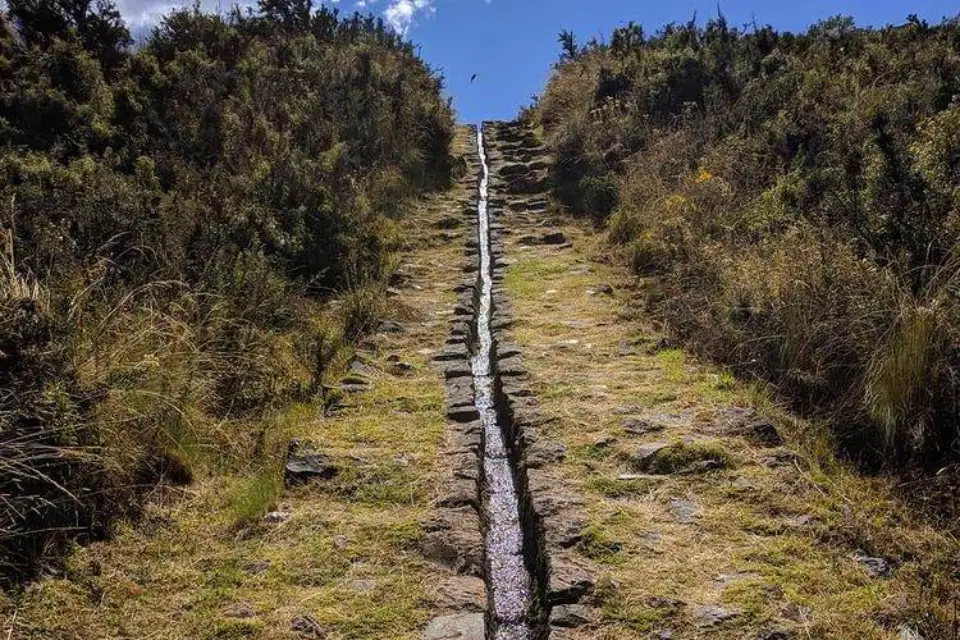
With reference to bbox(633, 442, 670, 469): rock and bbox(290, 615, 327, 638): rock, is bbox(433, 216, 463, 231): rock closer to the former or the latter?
bbox(633, 442, 670, 469): rock

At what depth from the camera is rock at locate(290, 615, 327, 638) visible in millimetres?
2875

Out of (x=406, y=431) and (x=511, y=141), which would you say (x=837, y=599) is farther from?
(x=511, y=141)

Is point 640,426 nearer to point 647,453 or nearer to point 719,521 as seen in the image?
point 647,453

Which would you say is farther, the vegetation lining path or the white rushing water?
the white rushing water

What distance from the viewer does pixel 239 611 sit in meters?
3.00

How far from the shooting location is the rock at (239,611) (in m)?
2.97

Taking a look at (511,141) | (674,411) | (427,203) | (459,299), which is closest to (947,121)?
(674,411)

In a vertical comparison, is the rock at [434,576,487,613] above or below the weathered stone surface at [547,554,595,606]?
below

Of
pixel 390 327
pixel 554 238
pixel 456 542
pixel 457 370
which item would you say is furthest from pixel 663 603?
pixel 554 238

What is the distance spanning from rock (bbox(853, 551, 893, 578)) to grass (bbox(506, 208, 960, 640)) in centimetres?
4

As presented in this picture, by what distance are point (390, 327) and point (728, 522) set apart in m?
3.88

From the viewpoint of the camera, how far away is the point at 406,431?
4715mm

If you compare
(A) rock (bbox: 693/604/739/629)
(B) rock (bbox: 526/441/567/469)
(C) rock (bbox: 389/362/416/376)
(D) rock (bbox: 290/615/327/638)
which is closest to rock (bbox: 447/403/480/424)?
(B) rock (bbox: 526/441/567/469)

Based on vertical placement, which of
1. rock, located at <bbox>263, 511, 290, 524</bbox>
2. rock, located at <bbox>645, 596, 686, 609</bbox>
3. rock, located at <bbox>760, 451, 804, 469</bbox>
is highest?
rock, located at <bbox>760, 451, 804, 469</bbox>
